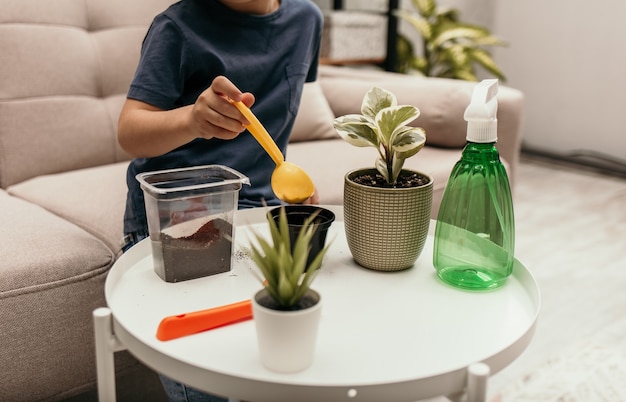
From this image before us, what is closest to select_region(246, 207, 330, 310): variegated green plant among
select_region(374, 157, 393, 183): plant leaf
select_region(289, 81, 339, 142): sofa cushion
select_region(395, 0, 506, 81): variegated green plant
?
select_region(374, 157, 393, 183): plant leaf

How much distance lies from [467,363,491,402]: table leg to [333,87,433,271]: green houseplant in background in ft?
0.75

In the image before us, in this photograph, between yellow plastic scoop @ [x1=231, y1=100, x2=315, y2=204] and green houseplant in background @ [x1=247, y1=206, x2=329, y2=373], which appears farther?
yellow plastic scoop @ [x1=231, y1=100, x2=315, y2=204]

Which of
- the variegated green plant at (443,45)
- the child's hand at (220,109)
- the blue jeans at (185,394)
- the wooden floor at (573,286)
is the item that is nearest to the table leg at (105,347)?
the blue jeans at (185,394)

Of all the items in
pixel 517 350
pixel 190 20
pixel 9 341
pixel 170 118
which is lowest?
pixel 9 341

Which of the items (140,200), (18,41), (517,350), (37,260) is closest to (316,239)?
(517,350)

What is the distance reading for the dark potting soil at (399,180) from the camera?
76 centimetres

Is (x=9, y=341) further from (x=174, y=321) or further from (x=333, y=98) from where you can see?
(x=333, y=98)

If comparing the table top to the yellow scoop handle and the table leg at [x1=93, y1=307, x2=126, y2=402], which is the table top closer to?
the table leg at [x1=93, y1=307, x2=126, y2=402]

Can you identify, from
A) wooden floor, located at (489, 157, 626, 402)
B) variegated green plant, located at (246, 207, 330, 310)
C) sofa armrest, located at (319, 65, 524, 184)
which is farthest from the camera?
sofa armrest, located at (319, 65, 524, 184)

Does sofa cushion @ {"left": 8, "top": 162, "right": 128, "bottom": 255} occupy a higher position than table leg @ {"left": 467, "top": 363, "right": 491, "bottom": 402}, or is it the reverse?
table leg @ {"left": 467, "top": 363, "right": 491, "bottom": 402}

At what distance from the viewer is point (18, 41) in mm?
1374

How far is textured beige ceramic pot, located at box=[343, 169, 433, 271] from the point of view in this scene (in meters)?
0.73

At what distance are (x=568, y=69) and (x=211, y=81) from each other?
275cm

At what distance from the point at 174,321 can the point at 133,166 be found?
18.6 inches
